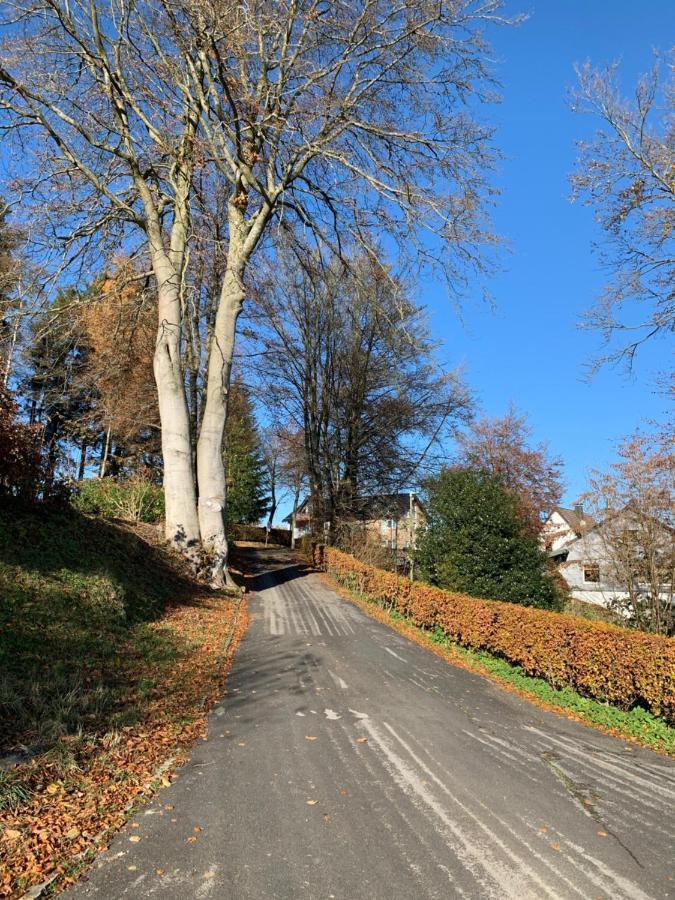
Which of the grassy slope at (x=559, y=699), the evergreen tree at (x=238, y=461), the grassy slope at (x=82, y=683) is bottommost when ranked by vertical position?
the grassy slope at (x=559, y=699)

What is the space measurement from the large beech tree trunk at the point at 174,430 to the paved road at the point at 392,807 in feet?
22.8

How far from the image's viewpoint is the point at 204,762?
4254 millimetres

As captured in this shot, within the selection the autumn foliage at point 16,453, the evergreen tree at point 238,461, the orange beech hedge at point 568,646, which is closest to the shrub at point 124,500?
the autumn foliage at point 16,453

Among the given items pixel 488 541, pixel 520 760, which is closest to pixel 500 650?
pixel 488 541

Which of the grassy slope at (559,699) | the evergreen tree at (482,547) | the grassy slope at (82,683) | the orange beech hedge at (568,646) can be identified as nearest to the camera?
the grassy slope at (82,683)

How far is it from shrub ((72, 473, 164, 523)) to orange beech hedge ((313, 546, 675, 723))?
942 cm

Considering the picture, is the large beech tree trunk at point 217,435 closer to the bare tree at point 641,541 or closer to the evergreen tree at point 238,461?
the bare tree at point 641,541

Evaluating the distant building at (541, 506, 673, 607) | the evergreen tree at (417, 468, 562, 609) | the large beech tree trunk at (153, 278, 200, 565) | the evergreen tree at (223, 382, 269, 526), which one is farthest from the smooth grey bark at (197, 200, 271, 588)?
the evergreen tree at (223, 382, 269, 526)

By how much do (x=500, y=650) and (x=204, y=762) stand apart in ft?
21.7

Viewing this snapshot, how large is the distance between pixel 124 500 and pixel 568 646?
13732 mm

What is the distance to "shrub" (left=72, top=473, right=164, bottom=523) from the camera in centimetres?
1669

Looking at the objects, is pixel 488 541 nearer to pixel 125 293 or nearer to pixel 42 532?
pixel 42 532

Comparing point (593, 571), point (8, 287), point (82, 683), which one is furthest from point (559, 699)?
point (8, 287)

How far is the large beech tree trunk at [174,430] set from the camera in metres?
13.2
